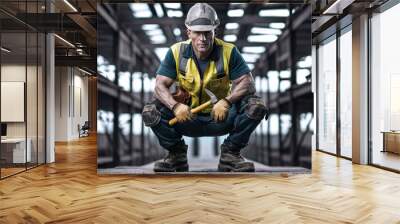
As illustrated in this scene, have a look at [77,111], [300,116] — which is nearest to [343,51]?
[300,116]

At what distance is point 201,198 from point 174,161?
1.55 meters

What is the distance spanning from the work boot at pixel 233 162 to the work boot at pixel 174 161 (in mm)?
574

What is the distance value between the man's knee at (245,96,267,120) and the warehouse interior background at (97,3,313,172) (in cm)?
11

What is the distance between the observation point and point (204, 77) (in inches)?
236

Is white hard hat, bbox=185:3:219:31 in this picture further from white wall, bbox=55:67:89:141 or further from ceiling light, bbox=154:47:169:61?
white wall, bbox=55:67:89:141

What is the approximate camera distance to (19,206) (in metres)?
4.34

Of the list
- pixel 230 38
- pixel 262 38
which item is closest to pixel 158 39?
pixel 230 38

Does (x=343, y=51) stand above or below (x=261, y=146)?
above

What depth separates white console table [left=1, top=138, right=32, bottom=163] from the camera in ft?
20.8

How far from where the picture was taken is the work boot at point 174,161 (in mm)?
6195

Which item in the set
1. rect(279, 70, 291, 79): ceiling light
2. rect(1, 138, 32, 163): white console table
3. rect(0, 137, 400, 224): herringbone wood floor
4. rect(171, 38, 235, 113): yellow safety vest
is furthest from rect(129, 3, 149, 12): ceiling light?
rect(1, 138, 32, 163): white console table

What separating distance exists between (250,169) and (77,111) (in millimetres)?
12231

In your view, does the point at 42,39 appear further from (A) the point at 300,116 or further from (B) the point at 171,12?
(A) the point at 300,116

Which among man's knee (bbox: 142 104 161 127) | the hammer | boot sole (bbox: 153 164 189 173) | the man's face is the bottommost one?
boot sole (bbox: 153 164 189 173)
